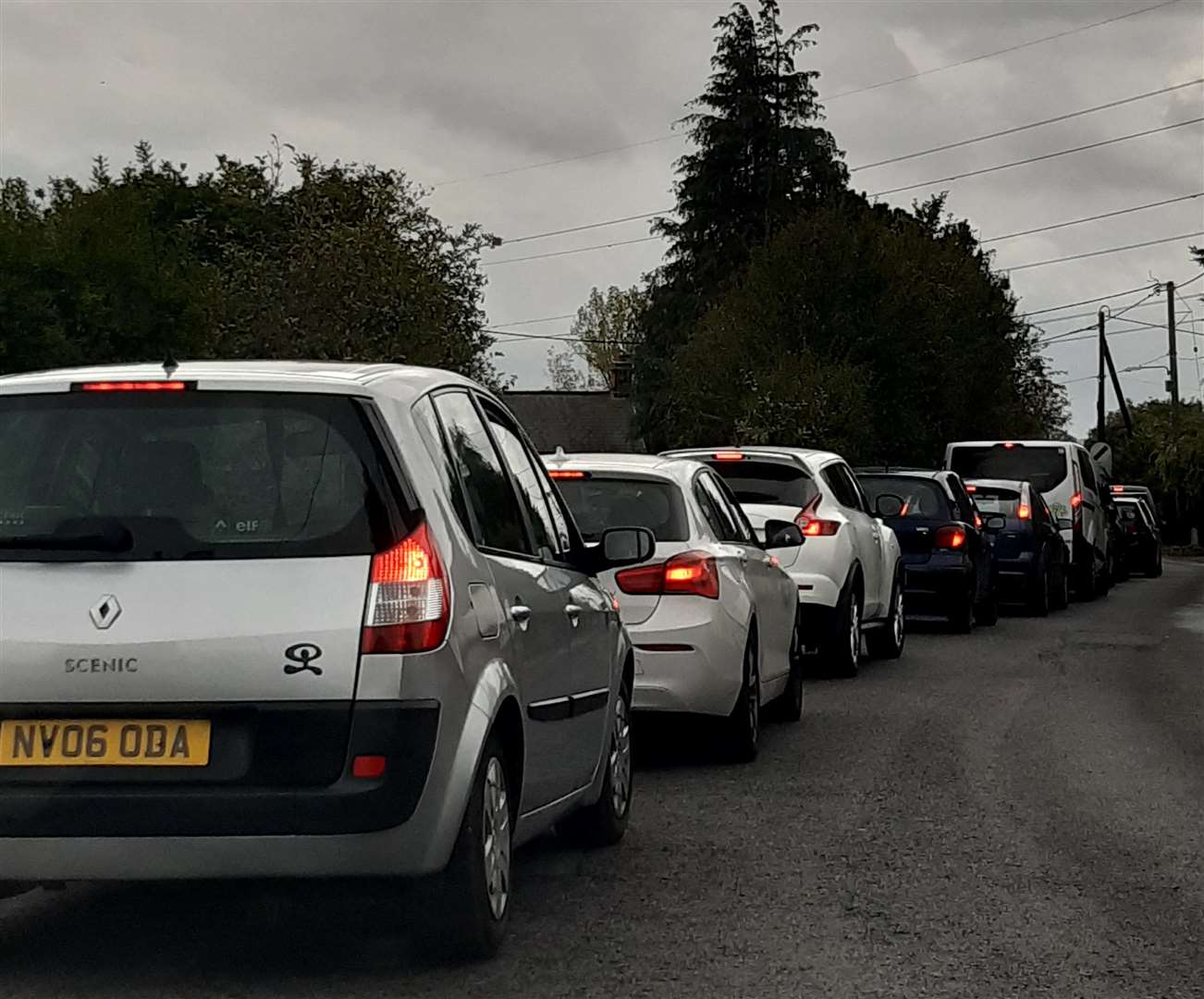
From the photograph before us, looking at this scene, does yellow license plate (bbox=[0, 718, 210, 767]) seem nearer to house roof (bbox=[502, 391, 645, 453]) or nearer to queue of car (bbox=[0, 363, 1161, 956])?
queue of car (bbox=[0, 363, 1161, 956])

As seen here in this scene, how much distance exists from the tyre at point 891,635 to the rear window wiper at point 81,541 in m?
13.3

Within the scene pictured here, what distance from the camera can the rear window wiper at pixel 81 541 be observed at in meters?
5.83

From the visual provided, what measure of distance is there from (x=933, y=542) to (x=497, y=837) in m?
16.0

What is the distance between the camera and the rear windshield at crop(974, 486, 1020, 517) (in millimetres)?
26438

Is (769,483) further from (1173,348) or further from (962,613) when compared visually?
(1173,348)

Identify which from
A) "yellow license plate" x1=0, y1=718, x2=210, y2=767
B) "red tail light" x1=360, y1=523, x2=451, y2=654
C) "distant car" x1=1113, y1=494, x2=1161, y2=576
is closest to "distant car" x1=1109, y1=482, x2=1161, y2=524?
"distant car" x1=1113, y1=494, x2=1161, y2=576

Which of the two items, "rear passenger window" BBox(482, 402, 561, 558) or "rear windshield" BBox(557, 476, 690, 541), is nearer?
"rear passenger window" BBox(482, 402, 561, 558)

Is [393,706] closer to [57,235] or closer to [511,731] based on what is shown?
[511,731]

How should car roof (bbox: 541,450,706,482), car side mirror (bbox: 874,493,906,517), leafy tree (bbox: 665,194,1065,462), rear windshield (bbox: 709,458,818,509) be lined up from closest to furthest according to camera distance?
car roof (bbox: 541,450,706,482)
rear windshield (bbox: 709,458,818,509)
car side mirror (bbox: 874,493,906,517)
leafy tree (bbox: 665,194,1065,462)

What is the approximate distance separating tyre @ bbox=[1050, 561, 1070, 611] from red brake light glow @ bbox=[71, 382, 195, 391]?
22.7 m

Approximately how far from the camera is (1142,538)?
149ft

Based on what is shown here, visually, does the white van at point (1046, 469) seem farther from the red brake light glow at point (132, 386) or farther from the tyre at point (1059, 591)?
the red brake light glow at point (132, 386)

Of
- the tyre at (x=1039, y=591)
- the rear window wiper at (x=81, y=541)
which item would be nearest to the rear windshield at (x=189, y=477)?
the rear window wiper at (x=81, y=541)

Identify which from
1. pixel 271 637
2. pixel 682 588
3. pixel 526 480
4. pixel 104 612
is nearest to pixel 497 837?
pixel 271 637
